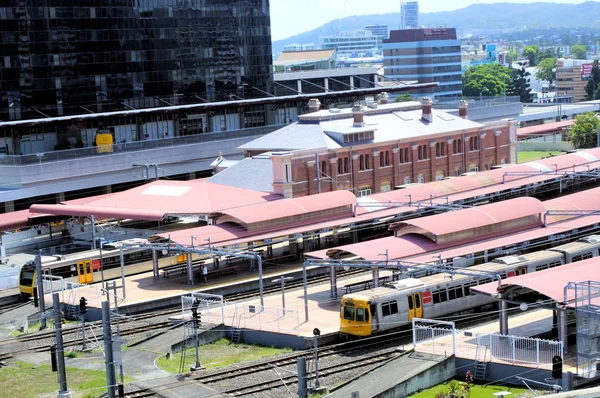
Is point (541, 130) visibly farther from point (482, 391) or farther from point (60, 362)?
point (60, 362)

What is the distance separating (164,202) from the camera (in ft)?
211

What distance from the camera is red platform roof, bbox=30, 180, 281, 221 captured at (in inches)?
2445

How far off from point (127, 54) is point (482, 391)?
2449 inches

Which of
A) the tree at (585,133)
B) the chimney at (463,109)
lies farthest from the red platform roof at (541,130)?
the chimney at (463,109)

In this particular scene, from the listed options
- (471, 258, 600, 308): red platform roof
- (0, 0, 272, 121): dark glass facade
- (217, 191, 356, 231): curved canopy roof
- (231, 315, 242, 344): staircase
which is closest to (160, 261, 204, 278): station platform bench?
(217, 191, 356, 231): curved canopy roof

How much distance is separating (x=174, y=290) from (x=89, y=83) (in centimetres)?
3961

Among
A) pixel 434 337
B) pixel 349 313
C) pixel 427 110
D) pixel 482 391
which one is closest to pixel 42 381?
pixel 349 313

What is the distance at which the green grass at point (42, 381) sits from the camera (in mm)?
37625

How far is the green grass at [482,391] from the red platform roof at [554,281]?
330 centimetres

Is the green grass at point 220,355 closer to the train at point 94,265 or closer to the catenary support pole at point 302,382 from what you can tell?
the catenary support pole at point 302,382

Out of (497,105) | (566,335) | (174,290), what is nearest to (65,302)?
(174,290)

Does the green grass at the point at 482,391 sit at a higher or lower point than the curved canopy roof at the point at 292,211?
lower

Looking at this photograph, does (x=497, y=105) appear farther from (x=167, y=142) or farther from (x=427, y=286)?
(x=427, y=286)

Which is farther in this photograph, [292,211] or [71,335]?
[292,211]
